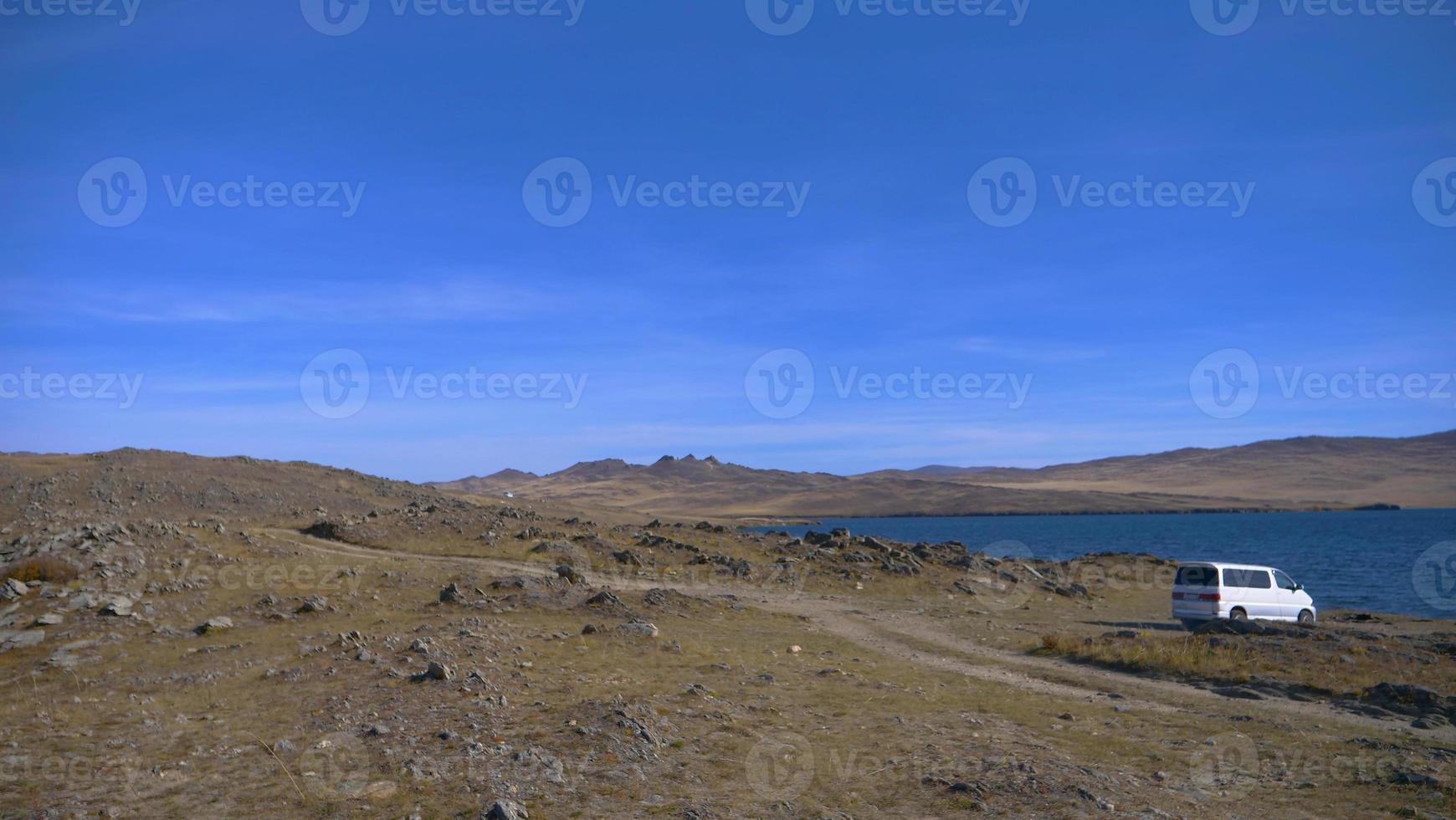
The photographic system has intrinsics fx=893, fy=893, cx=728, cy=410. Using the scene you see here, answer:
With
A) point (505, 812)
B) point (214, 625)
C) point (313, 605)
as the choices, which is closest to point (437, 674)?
point (505, 812)

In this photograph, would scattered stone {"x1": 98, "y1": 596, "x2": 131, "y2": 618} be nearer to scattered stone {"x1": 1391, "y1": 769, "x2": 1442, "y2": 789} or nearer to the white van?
scattered stone {"x1": 1391, "y1": 769, "x2": 1442, "y2": 789}

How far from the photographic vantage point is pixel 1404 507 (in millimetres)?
193250

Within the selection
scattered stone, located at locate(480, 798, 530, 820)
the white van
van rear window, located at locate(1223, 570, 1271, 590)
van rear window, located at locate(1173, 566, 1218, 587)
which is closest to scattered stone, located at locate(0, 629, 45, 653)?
scattered stone, located at locate(480, 798, 530, 820)

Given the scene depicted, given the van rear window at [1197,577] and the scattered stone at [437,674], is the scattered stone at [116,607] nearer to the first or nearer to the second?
the scattered stone at [437,674]

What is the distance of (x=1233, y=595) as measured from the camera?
88.3 ft

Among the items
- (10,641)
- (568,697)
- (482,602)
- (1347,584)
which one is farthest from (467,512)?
(1347,584)

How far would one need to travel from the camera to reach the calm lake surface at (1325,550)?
43625 mm

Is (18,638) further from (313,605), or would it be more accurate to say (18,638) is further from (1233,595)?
(1233,595)

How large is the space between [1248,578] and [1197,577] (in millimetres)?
1829

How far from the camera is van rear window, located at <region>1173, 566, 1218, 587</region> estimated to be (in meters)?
26.8

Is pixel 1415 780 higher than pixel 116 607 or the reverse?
the reverse

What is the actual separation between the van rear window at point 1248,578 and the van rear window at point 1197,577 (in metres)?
0.39

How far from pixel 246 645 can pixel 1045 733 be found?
15.3 metres

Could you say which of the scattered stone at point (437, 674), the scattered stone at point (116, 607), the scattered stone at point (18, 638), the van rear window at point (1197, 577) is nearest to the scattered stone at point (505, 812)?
the scattered stone at point (437, 674)
